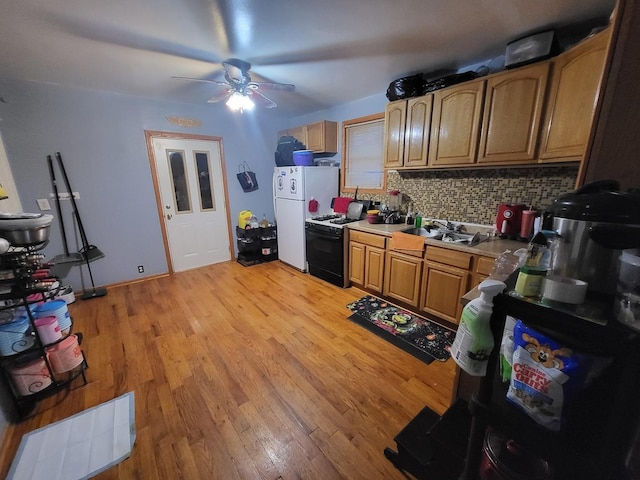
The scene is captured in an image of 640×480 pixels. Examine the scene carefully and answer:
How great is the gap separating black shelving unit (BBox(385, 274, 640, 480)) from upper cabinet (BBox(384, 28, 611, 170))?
4.67 feet

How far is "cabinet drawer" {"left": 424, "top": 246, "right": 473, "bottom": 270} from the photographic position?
212 cm

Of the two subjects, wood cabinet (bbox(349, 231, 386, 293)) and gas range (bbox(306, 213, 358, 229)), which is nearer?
wood cabinet (bbox(349, 231, 386, 293))

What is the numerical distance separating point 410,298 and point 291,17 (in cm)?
251

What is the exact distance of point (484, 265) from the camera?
2021 mm

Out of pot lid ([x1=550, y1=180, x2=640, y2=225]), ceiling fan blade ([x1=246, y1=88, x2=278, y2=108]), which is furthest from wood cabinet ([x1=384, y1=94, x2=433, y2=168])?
pot lid ([x1=550, y1=180, x2=640, y2=225])

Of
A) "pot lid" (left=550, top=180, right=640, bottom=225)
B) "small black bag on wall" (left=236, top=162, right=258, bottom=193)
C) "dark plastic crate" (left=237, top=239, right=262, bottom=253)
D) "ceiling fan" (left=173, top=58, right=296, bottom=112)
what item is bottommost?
"dark plastic crate" (left=237, top=239, right=262, bottom=253)

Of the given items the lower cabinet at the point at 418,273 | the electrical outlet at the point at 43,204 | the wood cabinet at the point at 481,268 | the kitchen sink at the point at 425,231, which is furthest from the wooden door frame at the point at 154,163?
the wood cabinet at the point at 481,268

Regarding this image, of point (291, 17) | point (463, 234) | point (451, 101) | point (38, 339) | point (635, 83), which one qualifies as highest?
point (291, 17)

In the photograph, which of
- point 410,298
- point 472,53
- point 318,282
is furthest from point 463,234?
point 318,282

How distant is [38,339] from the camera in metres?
1.58

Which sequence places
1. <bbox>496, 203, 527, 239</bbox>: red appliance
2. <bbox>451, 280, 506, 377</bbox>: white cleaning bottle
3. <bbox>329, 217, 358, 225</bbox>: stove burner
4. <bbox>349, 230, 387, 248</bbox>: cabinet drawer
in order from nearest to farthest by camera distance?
<bbox>451, 280, 506, 377</bbox>: white cleaning bottle, <bbox>496, 203, 527, 239</bbox>: red appliance, <bbox>349, 230, 387, 248</bbox>: cabinet drawer, <bbox>329, 217, 358, 225</bbox>: stove burner

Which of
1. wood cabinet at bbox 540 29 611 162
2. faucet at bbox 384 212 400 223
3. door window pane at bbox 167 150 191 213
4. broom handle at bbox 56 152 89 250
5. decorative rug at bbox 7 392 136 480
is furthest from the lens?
door window pane at bbox 167 150 191 213

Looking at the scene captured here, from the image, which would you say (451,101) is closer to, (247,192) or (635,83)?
(635,83)

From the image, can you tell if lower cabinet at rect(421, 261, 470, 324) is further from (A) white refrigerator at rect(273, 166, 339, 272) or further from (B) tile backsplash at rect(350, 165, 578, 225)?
(A) white refrigerator at rect(273, 166, 339, 272)
